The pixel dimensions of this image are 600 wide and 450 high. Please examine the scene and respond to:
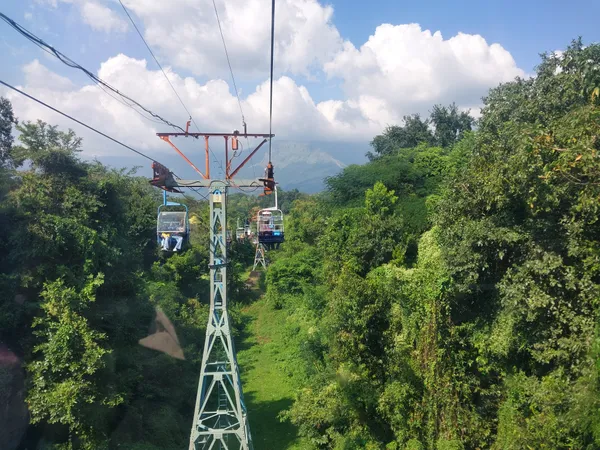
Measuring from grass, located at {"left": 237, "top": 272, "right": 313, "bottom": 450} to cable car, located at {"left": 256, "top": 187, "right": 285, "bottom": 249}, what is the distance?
5.86 m

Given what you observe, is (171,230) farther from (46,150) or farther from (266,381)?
(266,381)

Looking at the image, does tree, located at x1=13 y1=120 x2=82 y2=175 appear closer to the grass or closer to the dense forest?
the dense forest

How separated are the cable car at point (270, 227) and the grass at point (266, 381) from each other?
5.86 meters

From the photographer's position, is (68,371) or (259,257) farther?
(259,257)

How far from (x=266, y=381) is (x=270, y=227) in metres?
6.53

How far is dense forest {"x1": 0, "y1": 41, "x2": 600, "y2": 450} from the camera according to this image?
9.00 metres

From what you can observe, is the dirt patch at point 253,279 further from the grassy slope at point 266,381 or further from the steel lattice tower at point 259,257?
the grassy slope at point 266,381

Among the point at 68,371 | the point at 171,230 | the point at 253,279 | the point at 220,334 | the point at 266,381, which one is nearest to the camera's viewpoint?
the point at 68,371

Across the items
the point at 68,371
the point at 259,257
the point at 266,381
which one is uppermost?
the point at 259,257

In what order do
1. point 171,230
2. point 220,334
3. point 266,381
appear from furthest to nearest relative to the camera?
point 266,381, point 171,230, point 220,334

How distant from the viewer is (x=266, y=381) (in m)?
19.5

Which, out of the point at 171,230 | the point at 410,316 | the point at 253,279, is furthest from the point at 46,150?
the point at 253,279

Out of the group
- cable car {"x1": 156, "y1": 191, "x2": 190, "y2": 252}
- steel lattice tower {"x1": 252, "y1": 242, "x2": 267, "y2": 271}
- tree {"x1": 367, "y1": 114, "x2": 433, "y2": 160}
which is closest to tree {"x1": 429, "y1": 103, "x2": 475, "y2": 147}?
tree {"x1": 367, "y1": 114, "x2": 433, "y2": 160}

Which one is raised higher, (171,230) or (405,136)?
(405,136)
